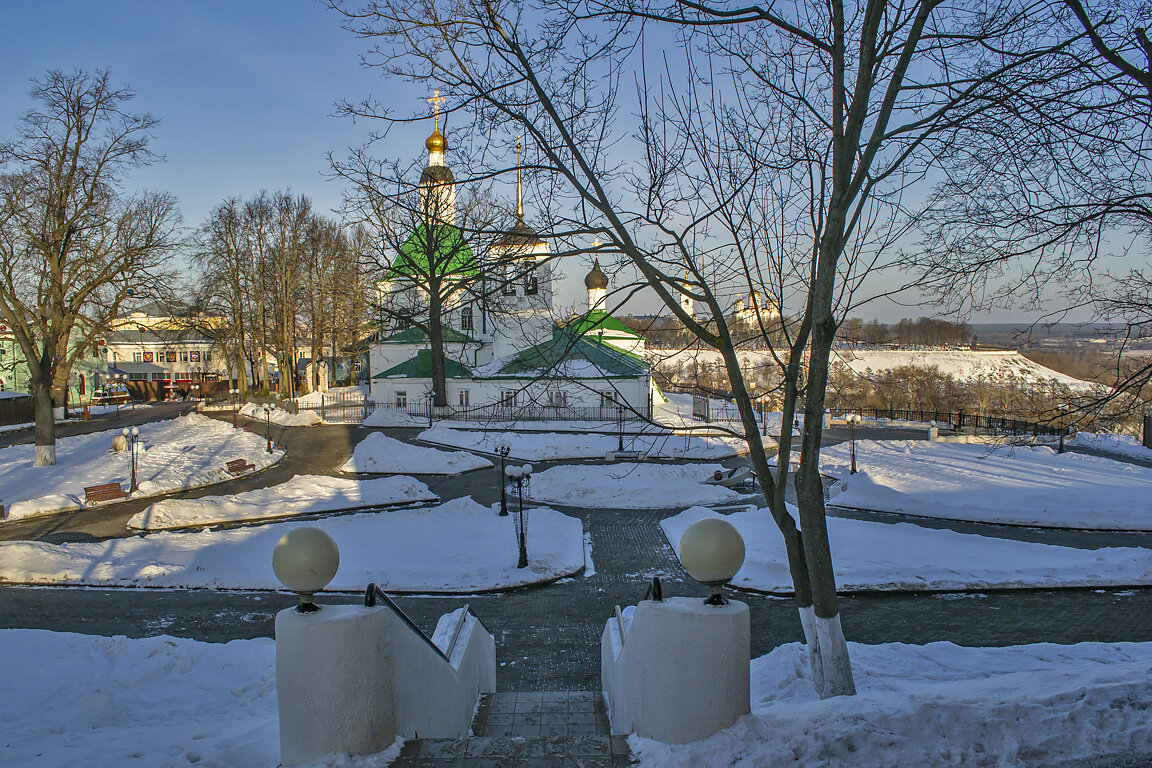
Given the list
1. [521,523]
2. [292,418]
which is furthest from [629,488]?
[292,418]

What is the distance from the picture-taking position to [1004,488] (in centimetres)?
1931

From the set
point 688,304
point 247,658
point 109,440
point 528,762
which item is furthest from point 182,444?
point 528,762

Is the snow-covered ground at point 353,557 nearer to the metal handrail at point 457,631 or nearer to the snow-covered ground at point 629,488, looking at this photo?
the snow-covered ground at point 629,488

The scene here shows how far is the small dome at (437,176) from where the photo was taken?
642cm

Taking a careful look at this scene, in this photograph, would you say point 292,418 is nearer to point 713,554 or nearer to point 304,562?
point 304,562

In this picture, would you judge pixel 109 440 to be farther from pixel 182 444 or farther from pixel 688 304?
pixel 688 304

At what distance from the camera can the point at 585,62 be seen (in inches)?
233

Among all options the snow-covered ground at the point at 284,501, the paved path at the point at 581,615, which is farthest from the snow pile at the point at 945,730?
the snow-covered ground at the point at 284,501

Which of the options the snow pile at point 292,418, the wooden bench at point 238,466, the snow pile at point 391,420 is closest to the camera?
the wooden bench at point 238,466

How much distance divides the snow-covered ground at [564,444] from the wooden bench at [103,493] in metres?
11.8

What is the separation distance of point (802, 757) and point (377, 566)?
1062cm

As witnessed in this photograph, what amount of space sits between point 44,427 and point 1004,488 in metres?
29.8

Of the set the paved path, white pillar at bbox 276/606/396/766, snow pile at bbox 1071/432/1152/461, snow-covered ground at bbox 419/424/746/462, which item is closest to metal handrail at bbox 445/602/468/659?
white pillar at bbox 276/606/396/766

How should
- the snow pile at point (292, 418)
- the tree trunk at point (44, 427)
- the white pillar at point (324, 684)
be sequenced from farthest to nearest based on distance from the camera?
1. the snow pile at point (292, 418)
2. the tree trunk at point (44, 427)
3. the white pillar at point (324, 684)
